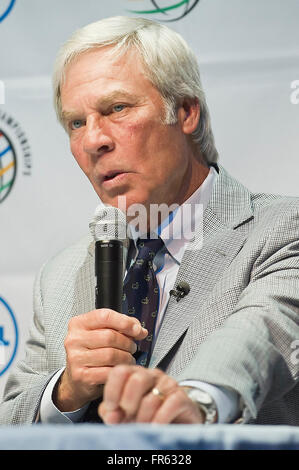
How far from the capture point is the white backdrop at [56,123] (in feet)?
6.83

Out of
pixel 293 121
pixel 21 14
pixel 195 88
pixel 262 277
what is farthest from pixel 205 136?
pixel 21 14

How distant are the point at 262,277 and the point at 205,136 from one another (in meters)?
0.63

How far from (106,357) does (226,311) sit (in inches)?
14.2

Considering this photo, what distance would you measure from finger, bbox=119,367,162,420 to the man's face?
0.85 m

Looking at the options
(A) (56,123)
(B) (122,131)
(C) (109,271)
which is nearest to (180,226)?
(B) (122,131)

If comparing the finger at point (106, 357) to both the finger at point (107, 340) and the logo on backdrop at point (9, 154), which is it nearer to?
the finger at point (107, 340)

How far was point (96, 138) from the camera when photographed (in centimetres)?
171

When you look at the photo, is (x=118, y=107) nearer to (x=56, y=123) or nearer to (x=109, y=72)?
(x=109, y=72)

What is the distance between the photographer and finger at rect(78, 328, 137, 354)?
1.23 metres

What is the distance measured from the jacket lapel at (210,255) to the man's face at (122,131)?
132mm

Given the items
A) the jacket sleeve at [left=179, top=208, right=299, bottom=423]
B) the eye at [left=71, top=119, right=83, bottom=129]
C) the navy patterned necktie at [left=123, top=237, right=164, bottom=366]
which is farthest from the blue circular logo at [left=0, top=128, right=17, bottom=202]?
the jacket sleeve at [left=179, top=208, right=299, bottom=423]

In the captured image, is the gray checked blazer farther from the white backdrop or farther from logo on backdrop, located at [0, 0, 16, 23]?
logo on backdrop, located at [0, 0, 16, 23]

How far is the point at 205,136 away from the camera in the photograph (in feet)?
6.46

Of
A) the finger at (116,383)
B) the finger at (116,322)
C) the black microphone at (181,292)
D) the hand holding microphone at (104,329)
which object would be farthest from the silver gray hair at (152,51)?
the finger at (116,383)
